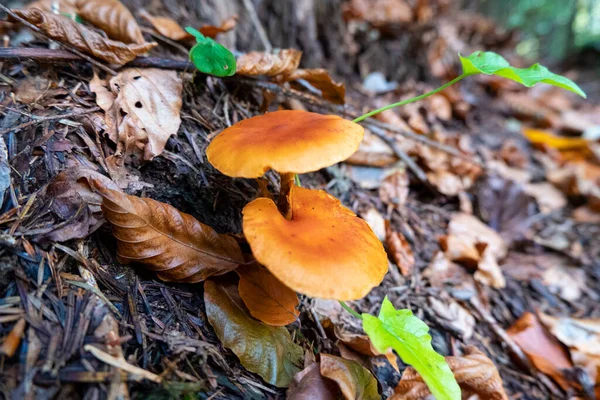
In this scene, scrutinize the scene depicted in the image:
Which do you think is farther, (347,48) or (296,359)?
(347,48)

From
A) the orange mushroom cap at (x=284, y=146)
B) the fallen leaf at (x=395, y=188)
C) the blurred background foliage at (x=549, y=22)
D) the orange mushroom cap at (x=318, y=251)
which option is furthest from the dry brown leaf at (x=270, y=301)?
the blurred background foliage at (x=549, y=22)

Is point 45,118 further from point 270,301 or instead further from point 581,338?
point 581,338

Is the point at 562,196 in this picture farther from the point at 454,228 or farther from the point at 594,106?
the point at 594,106

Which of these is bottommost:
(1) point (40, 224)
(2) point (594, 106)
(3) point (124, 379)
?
(2) point (594, 106)

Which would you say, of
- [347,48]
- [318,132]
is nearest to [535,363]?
[318,132]

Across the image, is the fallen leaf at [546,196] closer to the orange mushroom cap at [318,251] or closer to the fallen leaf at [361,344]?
the fallen leaf at [361,344]

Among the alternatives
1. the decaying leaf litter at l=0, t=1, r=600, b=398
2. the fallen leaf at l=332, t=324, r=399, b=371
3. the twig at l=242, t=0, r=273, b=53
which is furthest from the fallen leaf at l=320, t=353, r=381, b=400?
the twig at l=242, t=0, r=273, b=53

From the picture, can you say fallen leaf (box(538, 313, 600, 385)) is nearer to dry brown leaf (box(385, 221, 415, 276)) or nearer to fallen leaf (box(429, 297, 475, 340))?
fallen leaf (box(429, 297, 475, 340))
